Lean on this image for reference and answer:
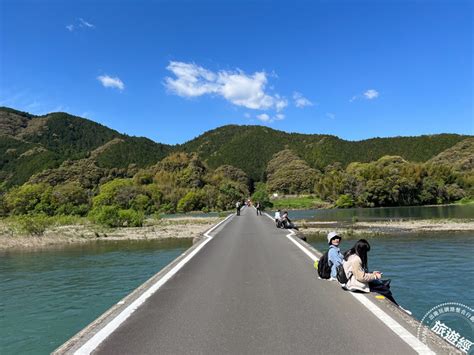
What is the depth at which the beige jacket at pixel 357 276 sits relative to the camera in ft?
24.6

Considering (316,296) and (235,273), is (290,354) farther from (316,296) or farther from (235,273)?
(235,273)

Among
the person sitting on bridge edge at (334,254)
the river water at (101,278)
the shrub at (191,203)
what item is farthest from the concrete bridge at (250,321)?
the shrub at (191,203)

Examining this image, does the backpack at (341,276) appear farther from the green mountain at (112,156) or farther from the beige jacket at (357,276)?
the green mountain at (112,156)

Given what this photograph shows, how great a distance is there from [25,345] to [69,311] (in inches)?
105

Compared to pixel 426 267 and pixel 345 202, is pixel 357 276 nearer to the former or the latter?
pixel 426 267

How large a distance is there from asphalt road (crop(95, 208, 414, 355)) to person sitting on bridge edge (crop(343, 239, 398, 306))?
307 millimetres

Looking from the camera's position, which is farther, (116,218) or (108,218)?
(116,218)

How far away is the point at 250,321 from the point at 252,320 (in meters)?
0.06

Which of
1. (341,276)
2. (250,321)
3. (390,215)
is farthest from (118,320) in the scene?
(390,215)

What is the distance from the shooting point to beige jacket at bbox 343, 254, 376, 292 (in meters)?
7.49

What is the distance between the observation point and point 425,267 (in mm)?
16016

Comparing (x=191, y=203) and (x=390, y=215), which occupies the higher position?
(x=191, y=203)

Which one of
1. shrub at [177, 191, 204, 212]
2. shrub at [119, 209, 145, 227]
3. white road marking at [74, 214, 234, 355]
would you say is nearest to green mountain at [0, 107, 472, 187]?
shrub at [177, 191, 204, 212]

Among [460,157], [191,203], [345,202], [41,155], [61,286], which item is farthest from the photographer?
[41,155]
